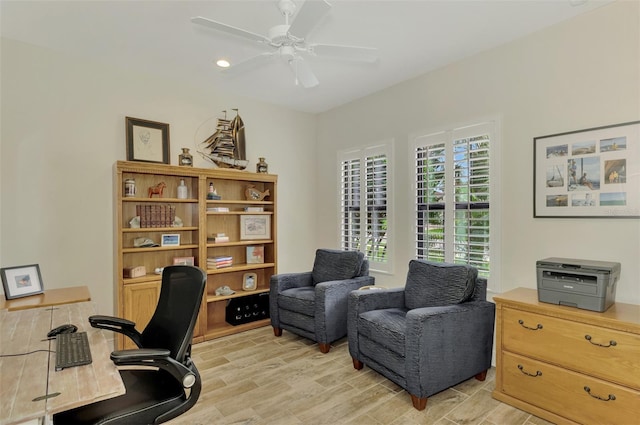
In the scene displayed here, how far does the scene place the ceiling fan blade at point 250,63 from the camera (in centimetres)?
231

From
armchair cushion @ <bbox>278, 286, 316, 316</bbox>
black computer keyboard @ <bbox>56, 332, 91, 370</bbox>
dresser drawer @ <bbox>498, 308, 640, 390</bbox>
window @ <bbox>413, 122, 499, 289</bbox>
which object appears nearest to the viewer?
black computer keyboard @ <bbox>56, 332, 91, 370</bbox>

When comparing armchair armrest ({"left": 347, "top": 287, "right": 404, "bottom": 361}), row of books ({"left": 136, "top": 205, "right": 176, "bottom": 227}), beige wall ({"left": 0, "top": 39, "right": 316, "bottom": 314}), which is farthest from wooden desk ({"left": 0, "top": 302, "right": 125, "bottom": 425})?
armchair armrest ({"left": 347, "top": 287, "right": 404, "bottom": 361})

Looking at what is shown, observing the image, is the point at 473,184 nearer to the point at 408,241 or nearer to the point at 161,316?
the point at 408,241

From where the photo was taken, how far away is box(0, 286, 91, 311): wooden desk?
246cm

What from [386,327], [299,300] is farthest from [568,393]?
[299,300]

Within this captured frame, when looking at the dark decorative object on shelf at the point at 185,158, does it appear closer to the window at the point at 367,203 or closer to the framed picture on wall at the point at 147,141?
the framed picture on wall at the point at 147,141

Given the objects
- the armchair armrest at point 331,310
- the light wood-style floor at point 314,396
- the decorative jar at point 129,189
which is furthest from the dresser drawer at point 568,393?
the decorative jar at point 129,189

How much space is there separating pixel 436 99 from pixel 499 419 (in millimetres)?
2936

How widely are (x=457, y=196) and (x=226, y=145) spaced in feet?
8.82

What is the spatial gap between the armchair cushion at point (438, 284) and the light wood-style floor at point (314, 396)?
70 centimetres

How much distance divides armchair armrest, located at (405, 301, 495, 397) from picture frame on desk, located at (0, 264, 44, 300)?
3076 millimetres

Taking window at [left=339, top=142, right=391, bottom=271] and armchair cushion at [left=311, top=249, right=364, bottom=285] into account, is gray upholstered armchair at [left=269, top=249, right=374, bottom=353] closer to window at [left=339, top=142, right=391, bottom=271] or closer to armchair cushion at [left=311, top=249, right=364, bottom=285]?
→ armchair cushion at [left=311, top=249, right=364, bottom=285]

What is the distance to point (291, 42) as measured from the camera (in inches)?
83.5

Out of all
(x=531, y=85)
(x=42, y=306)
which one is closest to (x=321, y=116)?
(x=531, y=85)
